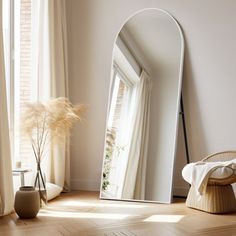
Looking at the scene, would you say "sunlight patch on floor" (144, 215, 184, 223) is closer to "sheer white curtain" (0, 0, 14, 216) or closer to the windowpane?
"sheer white curtain" (0, 0, 14, 216)

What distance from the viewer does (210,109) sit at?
4105mm

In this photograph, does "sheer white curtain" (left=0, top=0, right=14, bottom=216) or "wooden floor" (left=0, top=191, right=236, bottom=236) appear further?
"sheer white curtain" (left=0, top=0, right=14, bottom=216)

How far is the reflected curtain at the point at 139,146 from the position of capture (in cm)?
394

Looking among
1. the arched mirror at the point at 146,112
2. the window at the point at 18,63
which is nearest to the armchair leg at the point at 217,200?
the arched mirror at the point at 146,112

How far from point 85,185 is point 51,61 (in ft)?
4.54

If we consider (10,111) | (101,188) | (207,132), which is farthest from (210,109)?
(10,111)

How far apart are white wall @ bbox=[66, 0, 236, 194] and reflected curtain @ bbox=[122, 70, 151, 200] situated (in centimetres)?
43

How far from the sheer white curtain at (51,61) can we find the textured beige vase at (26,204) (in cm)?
98

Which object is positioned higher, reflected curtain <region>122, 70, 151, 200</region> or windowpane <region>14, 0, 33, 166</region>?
windowpane <region>14, 0, 33, 166</region>

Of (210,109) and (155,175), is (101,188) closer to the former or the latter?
(155,175)

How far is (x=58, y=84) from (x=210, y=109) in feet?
5.08

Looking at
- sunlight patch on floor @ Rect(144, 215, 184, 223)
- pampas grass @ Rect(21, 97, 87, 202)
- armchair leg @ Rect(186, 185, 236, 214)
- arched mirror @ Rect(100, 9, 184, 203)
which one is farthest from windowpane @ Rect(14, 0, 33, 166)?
armchair leg @ Rect(186, 185, 236, 214)

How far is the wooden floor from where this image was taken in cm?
281

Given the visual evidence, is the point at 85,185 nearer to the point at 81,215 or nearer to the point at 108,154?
the point at 108,154
